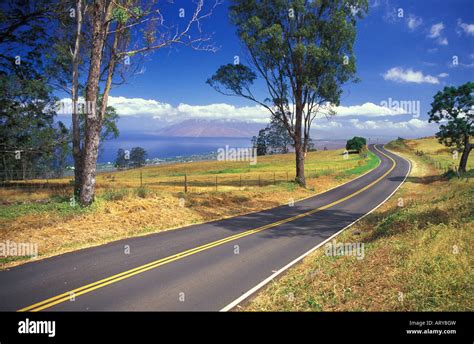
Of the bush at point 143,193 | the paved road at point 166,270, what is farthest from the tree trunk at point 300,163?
the bush at point 143,193

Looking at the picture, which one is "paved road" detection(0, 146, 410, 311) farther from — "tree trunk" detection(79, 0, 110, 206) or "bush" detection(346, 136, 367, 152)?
"bush" detection(346, 136, 367, 152)

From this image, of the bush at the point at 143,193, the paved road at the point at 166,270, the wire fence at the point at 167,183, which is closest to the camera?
the paved road at the point at 166,270

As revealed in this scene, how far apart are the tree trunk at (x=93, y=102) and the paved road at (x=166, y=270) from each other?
461cm

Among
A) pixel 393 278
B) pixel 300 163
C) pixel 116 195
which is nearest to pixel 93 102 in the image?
pixel 116 195

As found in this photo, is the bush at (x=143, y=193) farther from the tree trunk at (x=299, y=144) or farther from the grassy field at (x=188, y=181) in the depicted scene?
the tree trunk at (x=299, y=144)

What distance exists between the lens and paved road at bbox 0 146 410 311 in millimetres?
6742

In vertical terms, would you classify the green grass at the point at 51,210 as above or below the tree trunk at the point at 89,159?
below

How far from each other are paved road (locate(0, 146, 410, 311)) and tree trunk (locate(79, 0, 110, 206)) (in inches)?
181

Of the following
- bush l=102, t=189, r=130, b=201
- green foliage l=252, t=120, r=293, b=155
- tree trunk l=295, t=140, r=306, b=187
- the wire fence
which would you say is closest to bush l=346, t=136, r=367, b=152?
green foliage l=252, t=120, r=293, b=155

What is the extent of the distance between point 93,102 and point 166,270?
9553 mm

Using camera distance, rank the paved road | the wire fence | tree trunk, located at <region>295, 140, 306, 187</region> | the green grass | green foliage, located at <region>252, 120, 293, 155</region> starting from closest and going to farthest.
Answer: the paved road, the green grass, the wire fence, tree trunk, located at <region>295, 140, 306, 187</region>, green foliage, located at <region>252, 120, 293, 155</region>

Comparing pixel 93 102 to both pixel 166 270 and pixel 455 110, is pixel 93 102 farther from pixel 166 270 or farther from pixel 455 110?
pixel 455 110

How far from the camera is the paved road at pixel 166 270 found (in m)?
6.74
